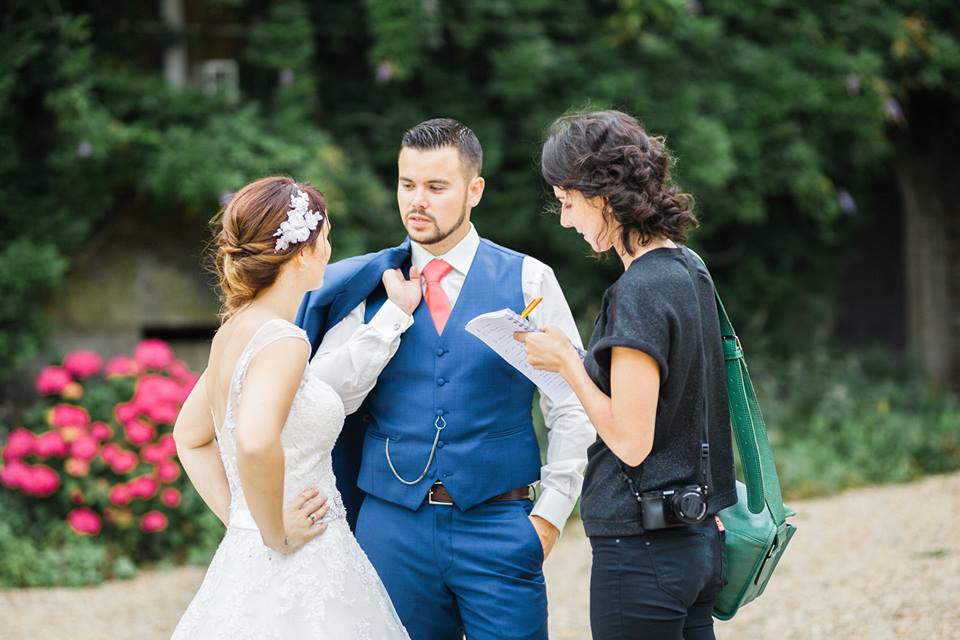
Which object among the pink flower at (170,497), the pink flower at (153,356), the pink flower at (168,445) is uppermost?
the pink flower at (153,356)

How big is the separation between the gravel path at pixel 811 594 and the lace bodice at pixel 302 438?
7.67ft

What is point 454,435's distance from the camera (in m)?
2.54

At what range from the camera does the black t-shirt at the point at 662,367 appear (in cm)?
200

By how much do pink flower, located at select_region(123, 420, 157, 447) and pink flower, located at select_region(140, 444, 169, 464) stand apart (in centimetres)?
6

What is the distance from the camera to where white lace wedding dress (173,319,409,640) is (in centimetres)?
221

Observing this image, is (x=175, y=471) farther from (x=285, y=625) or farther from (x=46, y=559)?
(x=285, y=625)

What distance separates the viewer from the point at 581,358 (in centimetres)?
220

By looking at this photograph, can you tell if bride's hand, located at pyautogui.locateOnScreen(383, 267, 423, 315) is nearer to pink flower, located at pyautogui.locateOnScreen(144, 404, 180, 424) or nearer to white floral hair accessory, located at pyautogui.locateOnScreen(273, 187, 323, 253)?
white floral hair accessory, located at pyautogui.locateOnScreen(273, 187, 323, 253)

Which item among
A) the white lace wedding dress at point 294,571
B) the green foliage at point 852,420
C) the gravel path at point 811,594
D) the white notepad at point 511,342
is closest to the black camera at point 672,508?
the white notepad at point 511,342

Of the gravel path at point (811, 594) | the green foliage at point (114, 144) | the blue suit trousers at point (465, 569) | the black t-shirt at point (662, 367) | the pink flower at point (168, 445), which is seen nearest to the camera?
the black t-shirt at point (662, 367)

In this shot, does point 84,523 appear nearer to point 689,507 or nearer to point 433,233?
point 433,233

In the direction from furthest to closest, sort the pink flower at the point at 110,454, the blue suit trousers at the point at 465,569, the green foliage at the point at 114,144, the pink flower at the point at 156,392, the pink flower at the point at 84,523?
the green foliage at the point at 114,144
the pink flower at the point at 156,392
the pink flower at the point at 110,454
the pink flower at the point at 84,523
the blue suit trousers at the point at 465,569

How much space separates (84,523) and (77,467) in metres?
0.29

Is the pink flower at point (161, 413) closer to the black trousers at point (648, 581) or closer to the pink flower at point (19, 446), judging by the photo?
the pink flower at point (19, 446)
